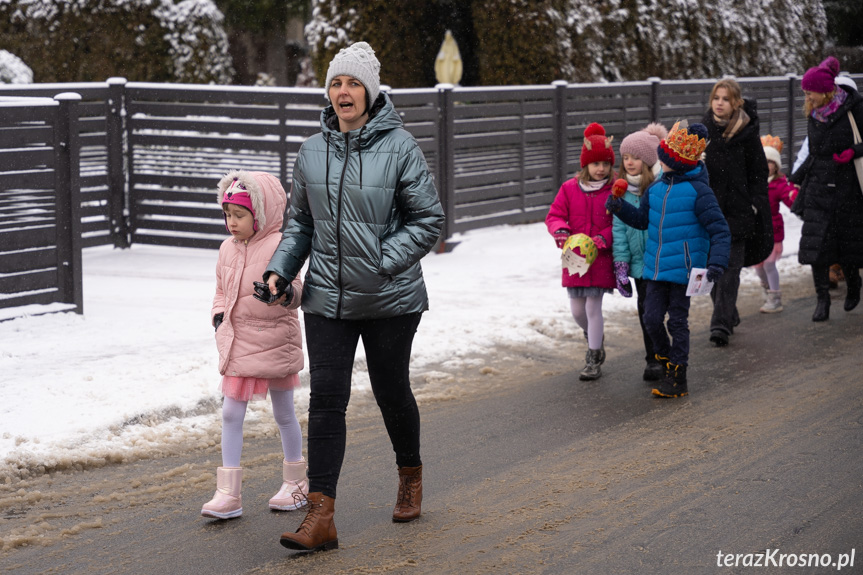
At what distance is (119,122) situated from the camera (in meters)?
12.6

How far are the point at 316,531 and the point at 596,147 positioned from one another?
3848 millimetres

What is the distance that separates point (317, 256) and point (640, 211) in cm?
322

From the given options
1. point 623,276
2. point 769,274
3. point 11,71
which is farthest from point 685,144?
point 11,71

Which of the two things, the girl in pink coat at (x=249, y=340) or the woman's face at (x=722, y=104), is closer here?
the girl in pink coat at (x=249, y=340)

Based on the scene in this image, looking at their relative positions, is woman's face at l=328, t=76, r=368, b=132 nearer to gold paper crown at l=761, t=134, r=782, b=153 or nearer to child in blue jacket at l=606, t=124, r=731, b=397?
child in blue jacket at l=606, t=124, r=731, b=397

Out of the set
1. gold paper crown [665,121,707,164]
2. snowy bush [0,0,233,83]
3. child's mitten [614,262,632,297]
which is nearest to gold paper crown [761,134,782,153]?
gold paper crown [665,121,707,164]

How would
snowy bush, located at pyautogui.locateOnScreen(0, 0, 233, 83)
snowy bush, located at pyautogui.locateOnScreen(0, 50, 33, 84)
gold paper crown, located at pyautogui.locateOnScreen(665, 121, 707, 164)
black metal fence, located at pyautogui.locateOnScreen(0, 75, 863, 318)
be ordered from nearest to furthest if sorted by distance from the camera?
gold paper crown, located at pyautogui.locateOnScreen(665, 121, 707, 164), black metal fence, located at pyautogui.locateOnScreen(0, 75, 863, 318), snowy bush, located at pyautogui.locateOnScreen(0, 50, 33, 84), snowy bush, located at pyautogui.locateOnScreen(0, 0, 233, 83)

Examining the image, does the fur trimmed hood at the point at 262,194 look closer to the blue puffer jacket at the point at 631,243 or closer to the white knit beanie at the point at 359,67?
the white knit beanie at the point at 359,67

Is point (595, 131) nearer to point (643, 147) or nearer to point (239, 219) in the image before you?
point (643, 147)

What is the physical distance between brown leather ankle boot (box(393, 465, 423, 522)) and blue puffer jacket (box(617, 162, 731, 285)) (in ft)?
9.51

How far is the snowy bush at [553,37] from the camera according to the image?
17.3m

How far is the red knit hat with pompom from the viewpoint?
291 inches

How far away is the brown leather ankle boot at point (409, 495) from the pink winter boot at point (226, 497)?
0.70 metres

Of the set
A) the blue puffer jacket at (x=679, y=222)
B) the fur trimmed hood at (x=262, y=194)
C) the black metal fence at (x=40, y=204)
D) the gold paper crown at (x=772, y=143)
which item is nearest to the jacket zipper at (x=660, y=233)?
the blue puffer jacket at (x=679, y=222)
